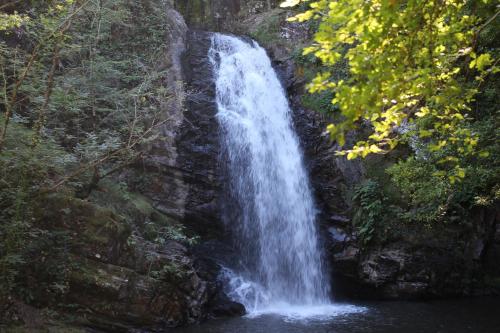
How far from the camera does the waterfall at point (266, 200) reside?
11938mm

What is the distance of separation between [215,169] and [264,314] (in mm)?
4776

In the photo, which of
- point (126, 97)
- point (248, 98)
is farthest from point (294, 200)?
point (126, 97)

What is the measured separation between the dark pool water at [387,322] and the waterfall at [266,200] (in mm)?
1656

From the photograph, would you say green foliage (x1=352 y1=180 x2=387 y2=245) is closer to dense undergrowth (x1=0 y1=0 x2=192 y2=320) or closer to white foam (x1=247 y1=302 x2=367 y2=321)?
white foam (x1=247 y1=302 x2=367 y2=321)

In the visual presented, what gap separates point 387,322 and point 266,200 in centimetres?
517

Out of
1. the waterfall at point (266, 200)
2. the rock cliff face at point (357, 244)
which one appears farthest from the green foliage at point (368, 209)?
the waterfall at point (266, 200)

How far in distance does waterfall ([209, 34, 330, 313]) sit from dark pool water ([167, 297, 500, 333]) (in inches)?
65.2

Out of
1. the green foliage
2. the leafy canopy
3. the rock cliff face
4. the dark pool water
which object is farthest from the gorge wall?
the leafy canopy

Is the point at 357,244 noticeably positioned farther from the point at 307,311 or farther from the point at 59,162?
the point at 59,162

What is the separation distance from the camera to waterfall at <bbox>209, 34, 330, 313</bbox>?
1194 centimetres

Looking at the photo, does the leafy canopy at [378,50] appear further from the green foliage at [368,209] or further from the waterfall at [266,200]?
the green foliage at [368,209]

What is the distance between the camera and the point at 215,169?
1305cm

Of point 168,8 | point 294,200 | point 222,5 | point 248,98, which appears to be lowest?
point 294,200

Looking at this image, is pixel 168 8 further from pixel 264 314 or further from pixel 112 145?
pixel 264 314
